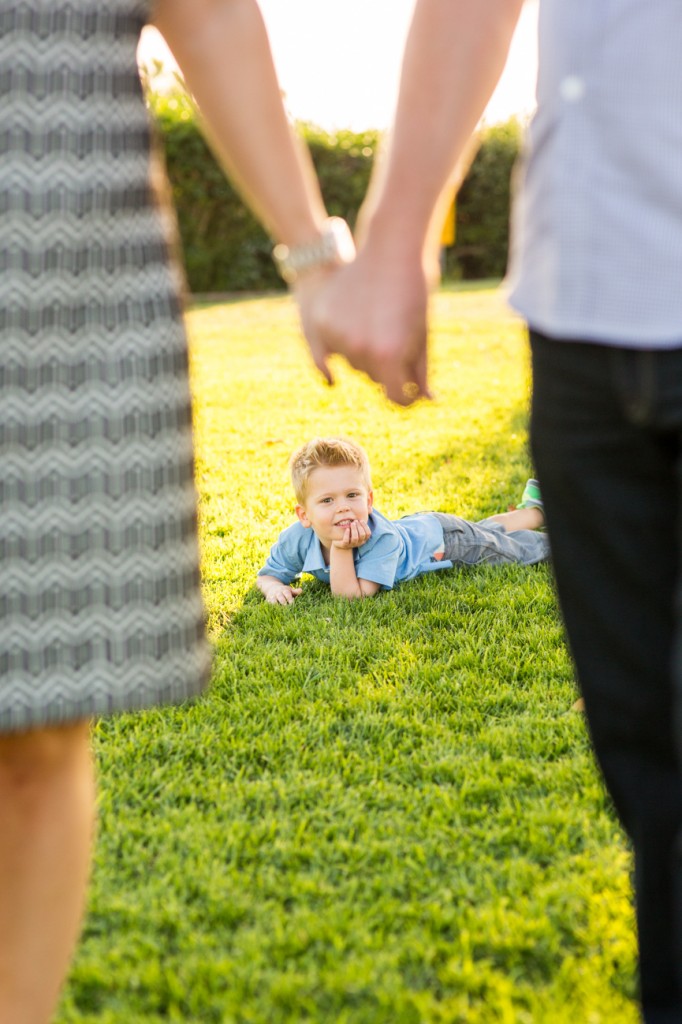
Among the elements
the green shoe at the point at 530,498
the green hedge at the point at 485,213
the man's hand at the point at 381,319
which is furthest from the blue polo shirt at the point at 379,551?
the green hedge at the point at 485,213

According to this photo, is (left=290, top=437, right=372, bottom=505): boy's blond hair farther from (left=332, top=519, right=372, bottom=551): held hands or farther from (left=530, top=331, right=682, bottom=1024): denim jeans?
(left=530, top=331, right=682, bottom=1024): denim jeans

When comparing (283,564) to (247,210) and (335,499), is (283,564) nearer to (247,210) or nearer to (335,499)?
(335,499)

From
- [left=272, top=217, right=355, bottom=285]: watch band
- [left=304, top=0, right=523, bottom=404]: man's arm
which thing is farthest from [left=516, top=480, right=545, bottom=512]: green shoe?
[left=304, top=0, right=523, bottom=404]: man's arm

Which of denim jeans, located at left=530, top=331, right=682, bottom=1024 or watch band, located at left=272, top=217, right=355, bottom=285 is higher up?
watch band, located at left=272, top=217, right=355, bottom=285

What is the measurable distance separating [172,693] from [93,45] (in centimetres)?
73

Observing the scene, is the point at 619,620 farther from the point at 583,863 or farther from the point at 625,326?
the point at 583,863

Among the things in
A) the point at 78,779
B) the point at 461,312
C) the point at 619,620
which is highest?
the point at 619,620

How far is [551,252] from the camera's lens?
1.07m

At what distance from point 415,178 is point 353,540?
2.48 metres

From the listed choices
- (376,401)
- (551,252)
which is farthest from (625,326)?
(376,401)

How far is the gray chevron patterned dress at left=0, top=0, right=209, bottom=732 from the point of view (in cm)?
120

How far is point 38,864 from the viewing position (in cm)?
140

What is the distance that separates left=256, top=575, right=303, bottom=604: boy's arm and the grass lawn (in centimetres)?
4

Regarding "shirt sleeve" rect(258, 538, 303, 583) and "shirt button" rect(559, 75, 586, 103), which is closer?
"shirt button" rect(559, 75, 586, 103)
